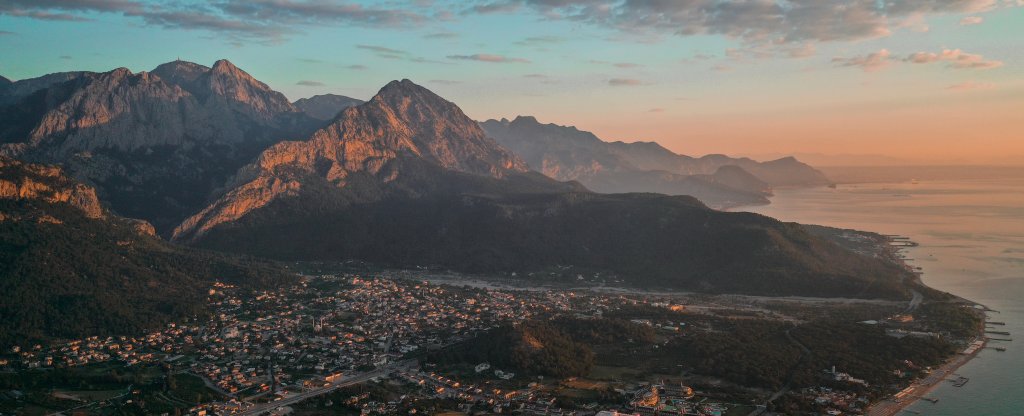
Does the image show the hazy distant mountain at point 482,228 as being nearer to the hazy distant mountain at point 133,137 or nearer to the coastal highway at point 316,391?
the hazy distant mountain at point 133,137

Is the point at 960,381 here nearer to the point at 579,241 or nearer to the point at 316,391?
the point at 316,391

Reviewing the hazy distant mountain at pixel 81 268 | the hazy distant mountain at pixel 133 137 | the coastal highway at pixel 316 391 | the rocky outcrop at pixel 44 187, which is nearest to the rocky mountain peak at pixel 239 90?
the hazy distant mountain at pixel 133 137

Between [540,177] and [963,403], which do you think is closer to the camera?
[963,403]

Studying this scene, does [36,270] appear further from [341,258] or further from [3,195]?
[341,258]

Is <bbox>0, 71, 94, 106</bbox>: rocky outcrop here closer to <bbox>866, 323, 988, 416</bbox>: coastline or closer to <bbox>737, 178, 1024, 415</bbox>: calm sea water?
<bbox>737, 178, 1024, 415</bbox>: calm sea water

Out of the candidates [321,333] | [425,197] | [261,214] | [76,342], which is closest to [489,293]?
[321,333]

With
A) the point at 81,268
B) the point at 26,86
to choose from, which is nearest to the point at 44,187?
the point at 81,268
